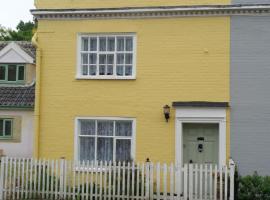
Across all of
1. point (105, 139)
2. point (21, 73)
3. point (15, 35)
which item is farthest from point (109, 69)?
point (15, 35)

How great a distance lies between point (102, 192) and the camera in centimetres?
1606

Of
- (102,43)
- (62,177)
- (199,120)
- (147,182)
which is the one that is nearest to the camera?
(147,182)

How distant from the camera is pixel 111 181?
53.2ft

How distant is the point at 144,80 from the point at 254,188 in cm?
519

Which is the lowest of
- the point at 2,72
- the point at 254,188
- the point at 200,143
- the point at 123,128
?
the point at 254,188

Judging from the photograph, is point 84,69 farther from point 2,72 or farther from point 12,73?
point 2,72

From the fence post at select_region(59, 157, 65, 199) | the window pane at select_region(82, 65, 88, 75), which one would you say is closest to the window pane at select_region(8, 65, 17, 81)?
the window pane at select_region(82, 65, 88, 75)

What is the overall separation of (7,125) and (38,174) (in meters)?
6.77

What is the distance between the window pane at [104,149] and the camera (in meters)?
18.7

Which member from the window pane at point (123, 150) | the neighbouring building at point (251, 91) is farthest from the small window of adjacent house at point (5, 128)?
the neighbouring building at point (251, 91)

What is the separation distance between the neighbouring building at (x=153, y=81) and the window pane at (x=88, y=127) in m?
0.03

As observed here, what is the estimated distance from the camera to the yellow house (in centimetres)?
1791

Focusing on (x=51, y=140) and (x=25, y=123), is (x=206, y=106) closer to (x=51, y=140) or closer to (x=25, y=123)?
(x=51, y=140)

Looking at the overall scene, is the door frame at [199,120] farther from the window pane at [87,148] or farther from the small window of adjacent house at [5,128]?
the small window of adjacent house at [5,128]
